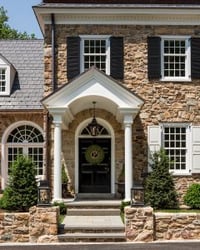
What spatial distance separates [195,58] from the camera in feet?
67.0

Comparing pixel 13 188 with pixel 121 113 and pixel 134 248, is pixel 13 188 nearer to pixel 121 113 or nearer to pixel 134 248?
pixel 121 113

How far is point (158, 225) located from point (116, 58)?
24.6 ft

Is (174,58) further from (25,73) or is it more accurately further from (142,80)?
(25,73)

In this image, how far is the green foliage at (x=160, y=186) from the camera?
60.3ft

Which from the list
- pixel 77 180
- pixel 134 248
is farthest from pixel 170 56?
pixel 134 248

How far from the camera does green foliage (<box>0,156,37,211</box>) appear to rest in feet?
56.8

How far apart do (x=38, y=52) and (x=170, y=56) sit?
7.84 m

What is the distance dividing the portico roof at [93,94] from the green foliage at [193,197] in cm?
363

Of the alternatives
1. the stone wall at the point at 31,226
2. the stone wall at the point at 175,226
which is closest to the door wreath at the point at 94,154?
the stone wall at the point at 31,226

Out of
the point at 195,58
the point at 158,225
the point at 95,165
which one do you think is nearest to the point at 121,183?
the point at 95,165

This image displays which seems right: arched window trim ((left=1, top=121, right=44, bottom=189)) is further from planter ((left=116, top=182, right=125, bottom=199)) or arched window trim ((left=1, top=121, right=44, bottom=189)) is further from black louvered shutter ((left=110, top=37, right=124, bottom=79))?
black louvered shutter ((left=110, top=37, right=124, bottom=79))

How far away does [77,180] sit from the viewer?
2048 cm

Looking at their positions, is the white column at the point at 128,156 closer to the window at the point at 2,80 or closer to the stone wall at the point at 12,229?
the stone wall at the point at 12,229

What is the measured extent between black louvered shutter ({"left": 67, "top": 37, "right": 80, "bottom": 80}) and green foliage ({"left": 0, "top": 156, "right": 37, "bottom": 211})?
4.19m
